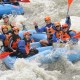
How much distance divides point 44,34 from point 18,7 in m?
2.94

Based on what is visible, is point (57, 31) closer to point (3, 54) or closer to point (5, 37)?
point (5, 37)

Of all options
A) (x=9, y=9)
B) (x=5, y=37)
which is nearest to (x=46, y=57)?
(x=5, y=37)

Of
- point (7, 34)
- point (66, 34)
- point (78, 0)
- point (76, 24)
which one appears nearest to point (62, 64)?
point (66, 34)

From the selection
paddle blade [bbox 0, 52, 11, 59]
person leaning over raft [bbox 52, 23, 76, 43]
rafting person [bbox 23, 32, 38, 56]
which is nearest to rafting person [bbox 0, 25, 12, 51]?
paddle blade [bbox 0, 52, 11, 59]

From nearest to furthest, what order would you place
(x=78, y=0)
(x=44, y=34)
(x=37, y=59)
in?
(x=37, y=59) → (x=44, y=34) → (x=78, y=0)

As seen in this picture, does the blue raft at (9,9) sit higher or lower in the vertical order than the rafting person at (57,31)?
lower

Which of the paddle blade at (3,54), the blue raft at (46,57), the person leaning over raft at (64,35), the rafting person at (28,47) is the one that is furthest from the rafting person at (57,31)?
the paddle blade at (3,54)

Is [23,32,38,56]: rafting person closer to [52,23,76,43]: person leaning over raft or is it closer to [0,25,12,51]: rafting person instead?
[0,25,12,51]: rafting person

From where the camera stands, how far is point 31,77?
779 cm

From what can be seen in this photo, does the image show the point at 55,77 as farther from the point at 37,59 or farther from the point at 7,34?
the point at 7,34

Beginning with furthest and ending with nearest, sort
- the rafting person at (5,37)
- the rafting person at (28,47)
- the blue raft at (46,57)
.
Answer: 1. the rafting person at (5,37)
2. the rafting person at (28,47)
3. the blue raft at (46,57)

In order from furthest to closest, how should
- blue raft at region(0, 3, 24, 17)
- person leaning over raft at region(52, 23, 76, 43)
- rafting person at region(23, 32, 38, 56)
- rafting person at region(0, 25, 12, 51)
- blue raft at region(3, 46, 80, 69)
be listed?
blue raft at region(0, 3, 24, 17)
person leaning over raft at region(52, 23, 76, 43)
rafting person at region(0, 25, 12, 51)
rafting person at region(23, 32, 38, 56)
blue raft at region(3, 46, 80, 69)

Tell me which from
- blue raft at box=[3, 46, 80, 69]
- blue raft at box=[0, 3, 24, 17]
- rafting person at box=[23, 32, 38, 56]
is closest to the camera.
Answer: blue raft at box=[3, 46, 80, 69]

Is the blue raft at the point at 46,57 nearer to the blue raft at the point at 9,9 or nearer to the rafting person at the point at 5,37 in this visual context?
the rafting person at the point at 5,37
